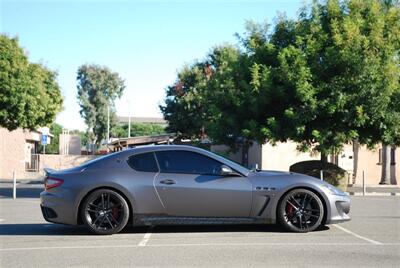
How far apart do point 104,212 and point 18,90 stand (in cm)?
2093

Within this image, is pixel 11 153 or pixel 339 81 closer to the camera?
pixel 339 81

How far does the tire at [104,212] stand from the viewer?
8.86 metres

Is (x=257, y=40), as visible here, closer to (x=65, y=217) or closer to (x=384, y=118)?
(x=384, y=118)

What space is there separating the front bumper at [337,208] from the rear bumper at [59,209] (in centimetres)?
389

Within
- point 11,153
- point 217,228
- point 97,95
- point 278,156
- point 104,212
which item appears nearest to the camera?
point 104,212

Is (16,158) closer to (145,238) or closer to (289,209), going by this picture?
(145,238)

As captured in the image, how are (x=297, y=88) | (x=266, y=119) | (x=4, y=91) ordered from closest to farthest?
(x=297, y=88), (x=266, y=119), (x=4, y=91)

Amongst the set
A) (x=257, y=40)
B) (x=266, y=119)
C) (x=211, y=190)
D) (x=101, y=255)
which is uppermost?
(x=257, y=40)

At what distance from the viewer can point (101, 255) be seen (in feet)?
24.1

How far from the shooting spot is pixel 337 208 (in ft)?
A: 30.1

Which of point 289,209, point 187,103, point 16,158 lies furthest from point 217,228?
point 16,158

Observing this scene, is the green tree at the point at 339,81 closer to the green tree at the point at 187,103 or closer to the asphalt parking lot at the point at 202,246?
the asphalt parking lot at the point at 202,246

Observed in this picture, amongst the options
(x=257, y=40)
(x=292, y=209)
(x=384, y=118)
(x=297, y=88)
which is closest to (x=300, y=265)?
(x=292, y=209)

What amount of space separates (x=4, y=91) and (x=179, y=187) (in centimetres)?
2135
